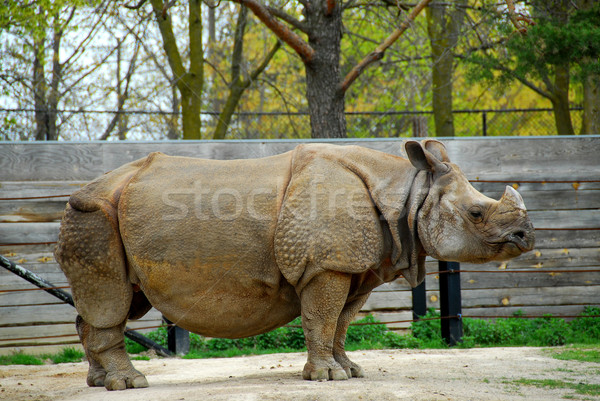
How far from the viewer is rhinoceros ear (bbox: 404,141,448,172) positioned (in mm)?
5320

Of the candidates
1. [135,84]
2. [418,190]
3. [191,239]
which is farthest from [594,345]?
[135,84]

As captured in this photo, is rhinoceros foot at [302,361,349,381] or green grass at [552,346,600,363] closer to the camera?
rhinoceros foot at [302,361,349,381]

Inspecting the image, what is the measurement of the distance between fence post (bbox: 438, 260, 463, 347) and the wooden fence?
71 cm

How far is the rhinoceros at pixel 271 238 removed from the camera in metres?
5.12

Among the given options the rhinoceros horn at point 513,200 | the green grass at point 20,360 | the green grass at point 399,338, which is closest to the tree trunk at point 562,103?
the green grass at point 399,338

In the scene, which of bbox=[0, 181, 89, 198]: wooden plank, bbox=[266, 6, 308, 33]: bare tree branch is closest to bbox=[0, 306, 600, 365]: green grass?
bbox=[0, 181, 89, 198]: wooden plank

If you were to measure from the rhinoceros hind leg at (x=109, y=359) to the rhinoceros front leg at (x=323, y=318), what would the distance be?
1.35m

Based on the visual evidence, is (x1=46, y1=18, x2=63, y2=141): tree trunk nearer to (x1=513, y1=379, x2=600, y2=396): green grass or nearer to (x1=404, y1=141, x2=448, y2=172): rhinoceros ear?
(x1=404, y1=141, x2=448, y2=172): rhinoceros ear

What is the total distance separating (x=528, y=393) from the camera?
4875mm

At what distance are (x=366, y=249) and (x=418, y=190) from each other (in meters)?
0.60

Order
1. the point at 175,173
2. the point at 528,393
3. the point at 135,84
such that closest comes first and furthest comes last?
the point at 528,393 < the point at 175,173 < the point at 135,84

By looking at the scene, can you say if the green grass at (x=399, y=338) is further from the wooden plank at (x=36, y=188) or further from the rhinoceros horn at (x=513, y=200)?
the rhinoceros horn at (x=513, y=200)

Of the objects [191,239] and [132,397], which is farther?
[191,239]

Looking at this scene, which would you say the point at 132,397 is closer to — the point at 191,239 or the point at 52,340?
the point at 191,239
